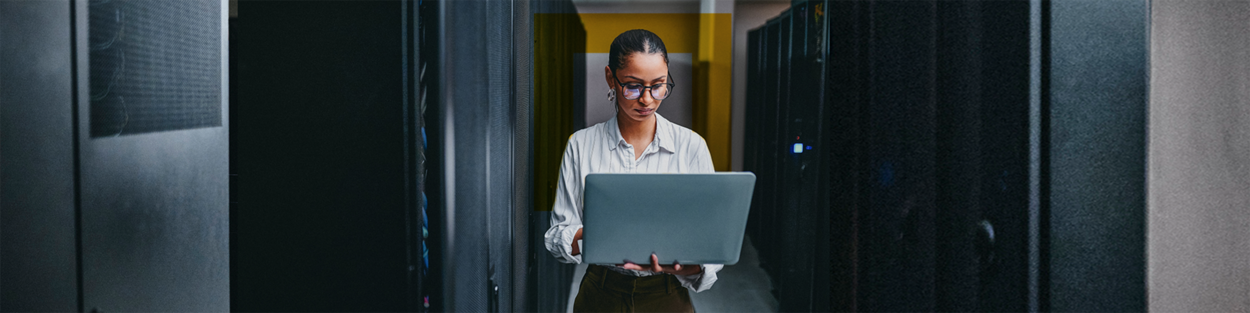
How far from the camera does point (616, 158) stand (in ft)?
4.29

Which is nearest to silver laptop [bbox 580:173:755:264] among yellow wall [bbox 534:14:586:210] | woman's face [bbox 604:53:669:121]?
woman's face [bbox 604:53:669:121]

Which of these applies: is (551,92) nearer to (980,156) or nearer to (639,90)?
(639,90)

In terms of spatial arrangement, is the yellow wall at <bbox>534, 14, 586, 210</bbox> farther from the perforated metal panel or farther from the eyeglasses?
the perforated metal panel

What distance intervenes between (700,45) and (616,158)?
708 mm

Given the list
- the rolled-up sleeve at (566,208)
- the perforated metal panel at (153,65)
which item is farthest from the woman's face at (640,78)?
the perforated metal panel at (153,65)

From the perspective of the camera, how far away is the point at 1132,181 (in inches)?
22.0

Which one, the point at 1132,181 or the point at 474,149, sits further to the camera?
the point at 474,149

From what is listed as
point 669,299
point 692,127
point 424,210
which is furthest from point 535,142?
point 424,210

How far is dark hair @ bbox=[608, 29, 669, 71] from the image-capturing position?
1223 mm

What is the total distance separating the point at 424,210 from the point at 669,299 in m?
0.65

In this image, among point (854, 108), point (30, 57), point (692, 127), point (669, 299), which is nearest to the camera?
point (30, 57)

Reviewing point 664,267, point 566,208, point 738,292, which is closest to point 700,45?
point 566,208

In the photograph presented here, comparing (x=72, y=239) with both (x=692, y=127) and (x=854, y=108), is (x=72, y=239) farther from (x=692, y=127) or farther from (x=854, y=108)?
(x=692, y=127)

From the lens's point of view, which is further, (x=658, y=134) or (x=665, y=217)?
(x=658, y=134)
